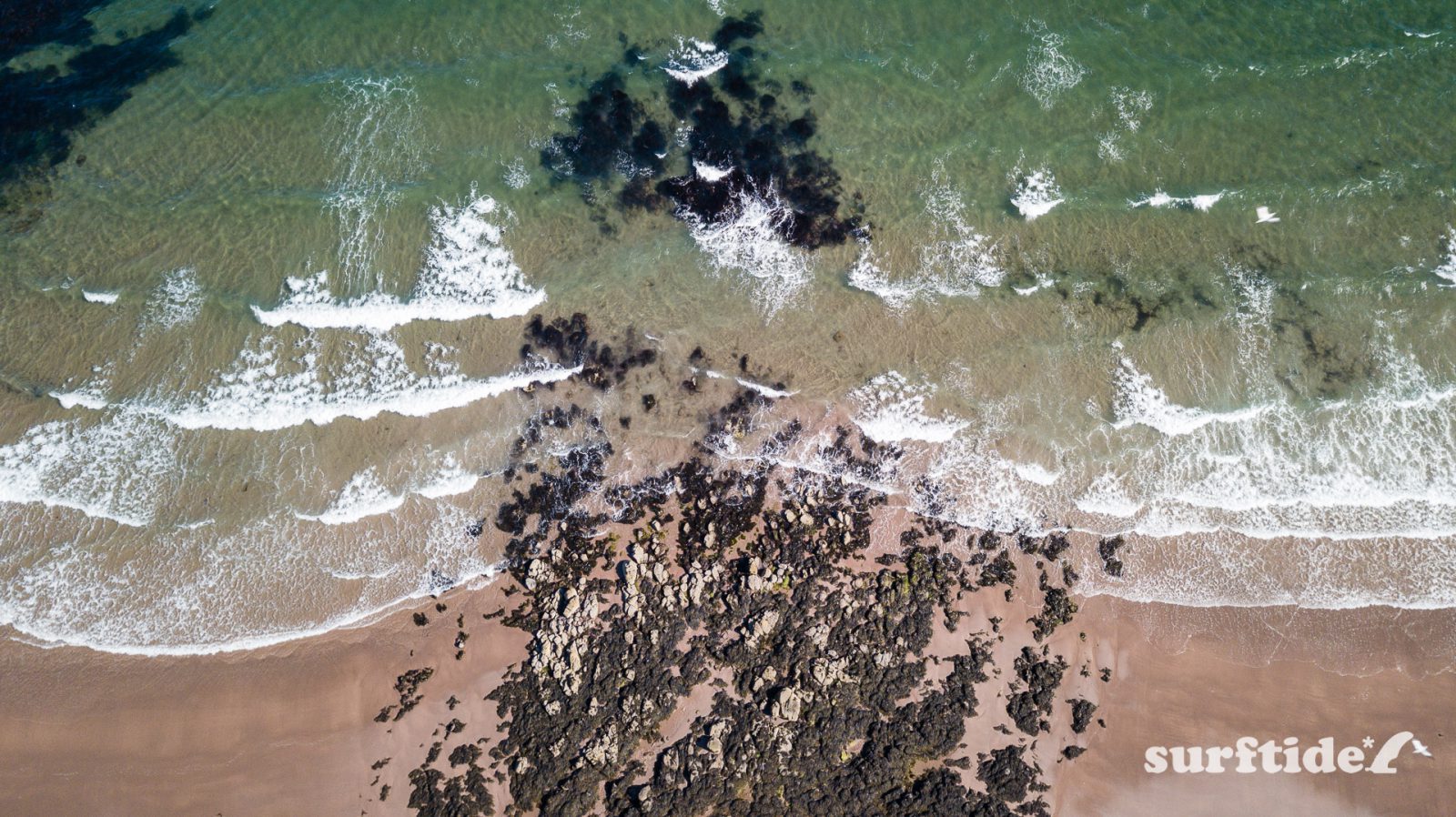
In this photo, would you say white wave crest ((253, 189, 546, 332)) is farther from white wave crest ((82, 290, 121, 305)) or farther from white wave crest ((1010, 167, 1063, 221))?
white wave crest ((1010, 167, 1063, 221))

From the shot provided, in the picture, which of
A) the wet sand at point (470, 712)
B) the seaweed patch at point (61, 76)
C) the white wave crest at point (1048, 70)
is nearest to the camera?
the wet sand at point (470, 712)

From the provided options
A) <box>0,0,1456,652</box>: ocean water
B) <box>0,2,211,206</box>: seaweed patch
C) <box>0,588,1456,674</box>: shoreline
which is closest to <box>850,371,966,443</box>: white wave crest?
<box>0,0,1456,652</box>: ocean water

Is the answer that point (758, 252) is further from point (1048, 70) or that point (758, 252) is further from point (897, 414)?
point (1048, 70)

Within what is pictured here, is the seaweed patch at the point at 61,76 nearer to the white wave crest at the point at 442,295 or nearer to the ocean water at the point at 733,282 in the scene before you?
the ocean water at the point at 733,282

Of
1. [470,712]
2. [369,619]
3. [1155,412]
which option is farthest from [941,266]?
[369,619]

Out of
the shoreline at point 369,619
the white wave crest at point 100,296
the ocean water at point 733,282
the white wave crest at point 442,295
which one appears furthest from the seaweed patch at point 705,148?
the white wave crest at point 100,296

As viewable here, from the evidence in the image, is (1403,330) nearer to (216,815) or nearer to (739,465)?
(739,465)

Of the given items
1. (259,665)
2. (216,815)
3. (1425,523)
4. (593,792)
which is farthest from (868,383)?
(216,815)
